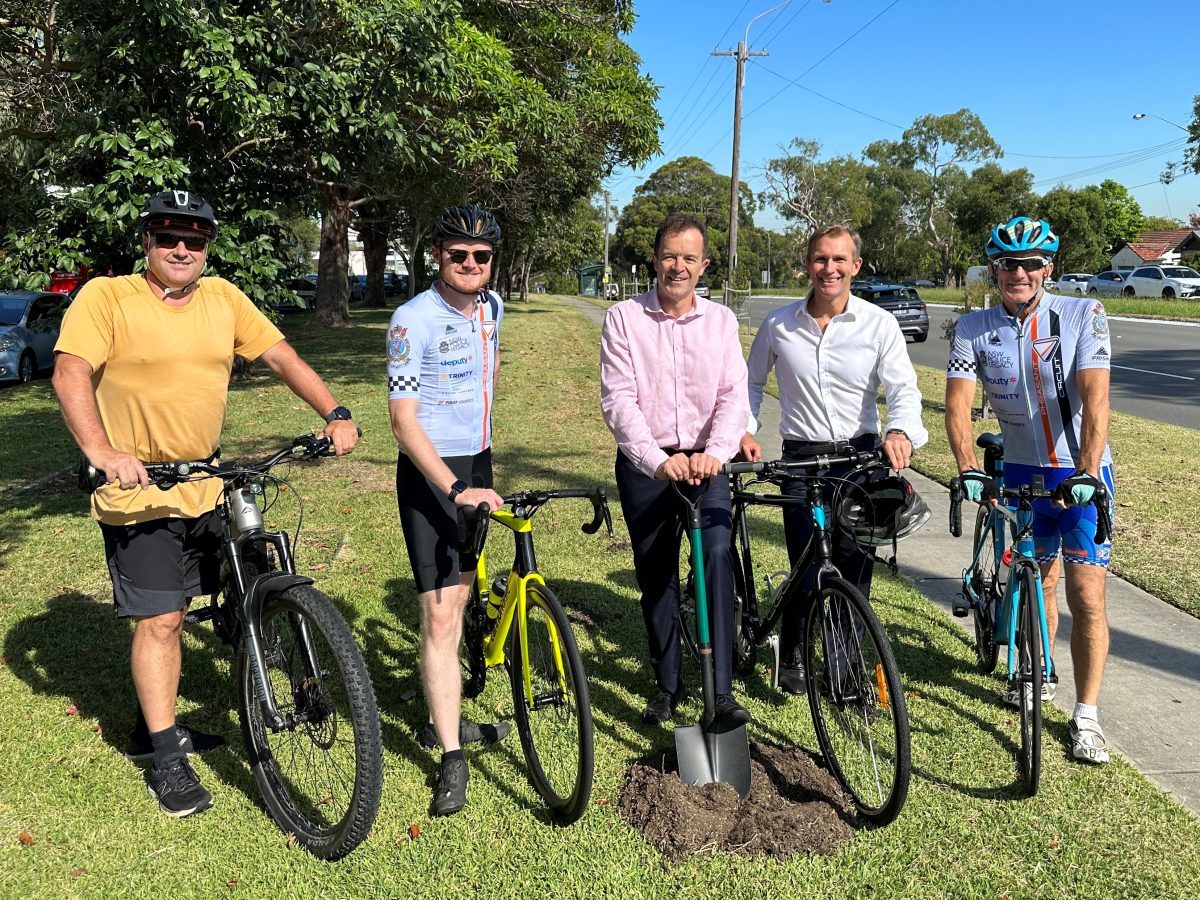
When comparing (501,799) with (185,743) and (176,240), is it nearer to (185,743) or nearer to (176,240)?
(185,743)

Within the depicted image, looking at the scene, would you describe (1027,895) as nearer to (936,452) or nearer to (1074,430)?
(1074,430)

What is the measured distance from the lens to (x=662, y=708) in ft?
13.1

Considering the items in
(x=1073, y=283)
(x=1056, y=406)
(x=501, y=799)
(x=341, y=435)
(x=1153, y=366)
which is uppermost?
(x=1073, y=283)

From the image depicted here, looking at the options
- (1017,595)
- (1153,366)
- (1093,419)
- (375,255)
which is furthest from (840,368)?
(375,255)

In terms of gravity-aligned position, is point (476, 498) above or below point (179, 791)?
above

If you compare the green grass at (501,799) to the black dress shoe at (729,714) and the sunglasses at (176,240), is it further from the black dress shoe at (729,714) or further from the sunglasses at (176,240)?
the sunglasses at (176,240)

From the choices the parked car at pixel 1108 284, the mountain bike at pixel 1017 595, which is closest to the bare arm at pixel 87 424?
the mountain bike at pixel 1017 595

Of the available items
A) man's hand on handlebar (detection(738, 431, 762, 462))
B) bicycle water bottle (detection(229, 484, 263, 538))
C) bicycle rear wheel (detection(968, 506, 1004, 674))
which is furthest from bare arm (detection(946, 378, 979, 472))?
bicycle water bottle (detection(229, 484, 263, 538))

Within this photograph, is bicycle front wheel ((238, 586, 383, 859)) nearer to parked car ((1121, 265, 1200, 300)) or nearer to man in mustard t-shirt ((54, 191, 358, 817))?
man in mustard t-shirt ((54, 191, 358, 817))

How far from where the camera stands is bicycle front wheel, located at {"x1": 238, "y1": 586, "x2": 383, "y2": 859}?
3.00m

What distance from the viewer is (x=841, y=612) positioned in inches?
133

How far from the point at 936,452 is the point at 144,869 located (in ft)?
27.7

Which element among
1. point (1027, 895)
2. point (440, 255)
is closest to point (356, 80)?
point (440, 255)

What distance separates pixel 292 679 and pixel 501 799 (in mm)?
898
